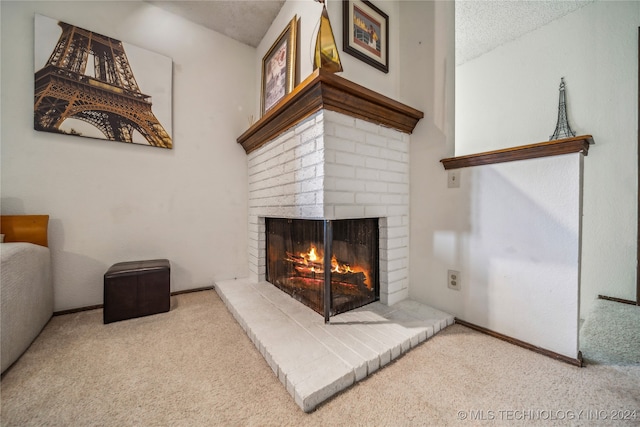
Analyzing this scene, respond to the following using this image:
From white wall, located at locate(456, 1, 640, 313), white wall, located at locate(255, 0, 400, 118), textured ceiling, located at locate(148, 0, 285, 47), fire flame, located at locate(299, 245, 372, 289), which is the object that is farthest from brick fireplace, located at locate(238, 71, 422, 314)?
white wall, located at locate(456, 1, 640, 313)

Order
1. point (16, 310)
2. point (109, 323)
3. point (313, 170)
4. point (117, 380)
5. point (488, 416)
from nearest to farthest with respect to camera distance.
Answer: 1. point (488, 416)
2. point (117, 380)
3. point (16, 310)
4. point (313, 170)
5. point (109, 323)

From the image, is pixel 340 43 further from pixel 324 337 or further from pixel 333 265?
pixel 324 337

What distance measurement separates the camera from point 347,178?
1.46 metres

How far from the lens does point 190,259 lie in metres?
2.17

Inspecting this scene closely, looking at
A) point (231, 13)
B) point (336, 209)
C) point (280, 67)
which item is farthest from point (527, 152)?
point (231, 13)

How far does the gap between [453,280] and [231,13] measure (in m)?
2.94

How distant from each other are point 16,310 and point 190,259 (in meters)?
1.07

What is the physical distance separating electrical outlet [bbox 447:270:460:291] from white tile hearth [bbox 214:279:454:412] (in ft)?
0.66

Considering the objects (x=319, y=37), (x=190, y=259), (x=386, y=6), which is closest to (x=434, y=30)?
(x=386, y=6)

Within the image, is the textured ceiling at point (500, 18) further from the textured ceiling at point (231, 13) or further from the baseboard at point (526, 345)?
the baseboard at point (526, 345)

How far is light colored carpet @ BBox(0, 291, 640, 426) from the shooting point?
84 centimetres

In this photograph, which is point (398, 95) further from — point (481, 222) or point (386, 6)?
point (481, 222)

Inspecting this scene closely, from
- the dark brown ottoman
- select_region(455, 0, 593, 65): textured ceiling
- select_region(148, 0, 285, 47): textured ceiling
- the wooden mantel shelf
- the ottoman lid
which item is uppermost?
select_region(455, 0, 593, 65): textured ceiling

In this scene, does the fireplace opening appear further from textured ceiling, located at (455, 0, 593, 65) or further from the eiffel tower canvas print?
textured ceiling, located at (455, 0, 593, 65)
